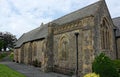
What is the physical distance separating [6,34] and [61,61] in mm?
66529

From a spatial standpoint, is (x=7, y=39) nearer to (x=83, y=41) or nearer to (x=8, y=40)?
(x=8, y=40)

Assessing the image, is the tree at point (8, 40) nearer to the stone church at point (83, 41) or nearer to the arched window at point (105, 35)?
the stone church at point (83, 41)

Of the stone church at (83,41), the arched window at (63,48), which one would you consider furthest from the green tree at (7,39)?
the arched window at (63,48)

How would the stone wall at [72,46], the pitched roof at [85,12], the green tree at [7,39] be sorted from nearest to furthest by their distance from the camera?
the stone wall at [72,46] → the pitched roof at [85,12] → the green tree at [7,39]

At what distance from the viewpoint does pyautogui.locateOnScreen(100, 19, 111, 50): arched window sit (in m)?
23.6

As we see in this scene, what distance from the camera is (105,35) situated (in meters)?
24.5

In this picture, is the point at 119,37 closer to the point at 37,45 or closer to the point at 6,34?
the point at 37,45

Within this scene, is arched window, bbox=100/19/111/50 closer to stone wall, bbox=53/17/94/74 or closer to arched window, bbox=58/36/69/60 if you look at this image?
stone wall, bbox=53/17/94/74

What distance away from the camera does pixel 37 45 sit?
35938mm

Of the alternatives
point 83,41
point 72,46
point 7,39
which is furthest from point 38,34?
point 7,39

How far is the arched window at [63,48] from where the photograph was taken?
84.3 ft

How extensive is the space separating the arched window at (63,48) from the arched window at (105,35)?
493 cm

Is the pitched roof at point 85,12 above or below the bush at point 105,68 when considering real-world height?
above

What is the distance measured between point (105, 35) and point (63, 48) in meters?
6.22
